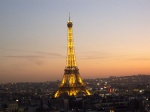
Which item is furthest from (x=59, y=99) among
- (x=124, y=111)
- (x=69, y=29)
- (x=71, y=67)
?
(x=124, y=111)

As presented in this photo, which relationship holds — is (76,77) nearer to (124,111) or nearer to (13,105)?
(13,105)

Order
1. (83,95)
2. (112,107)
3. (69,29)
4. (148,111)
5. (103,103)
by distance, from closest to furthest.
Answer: (148,111)
(112,107)
(103,103)
(69,29)
(83,95)

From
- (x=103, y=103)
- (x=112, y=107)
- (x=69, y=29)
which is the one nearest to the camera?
(x=112, y=107)

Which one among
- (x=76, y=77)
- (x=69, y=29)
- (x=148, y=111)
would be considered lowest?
(x=148, y=111)

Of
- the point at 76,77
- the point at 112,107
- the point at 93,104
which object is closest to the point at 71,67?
the point at 76,77

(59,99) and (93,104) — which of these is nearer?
(93,104)

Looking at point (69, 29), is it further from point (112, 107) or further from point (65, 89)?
point (112, 107)

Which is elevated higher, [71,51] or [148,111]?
[71,51]
